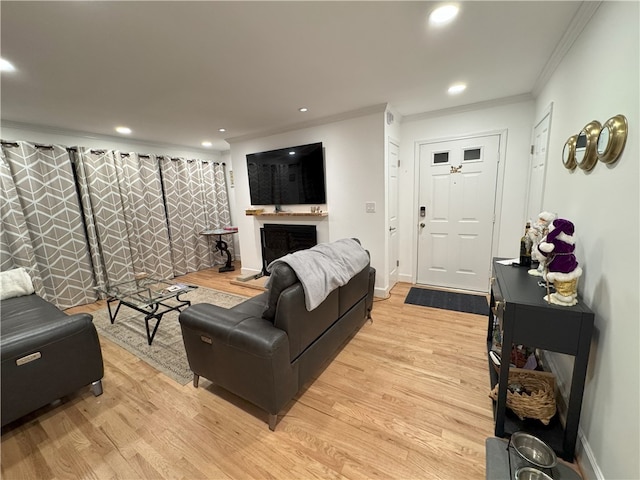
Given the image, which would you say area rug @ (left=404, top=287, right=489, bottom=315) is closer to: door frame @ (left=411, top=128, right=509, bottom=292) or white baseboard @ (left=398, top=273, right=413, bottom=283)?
white baseboard @ (left=398, top=273, right=413, bottom=283)

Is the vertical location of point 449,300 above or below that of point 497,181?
below

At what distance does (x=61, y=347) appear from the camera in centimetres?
167

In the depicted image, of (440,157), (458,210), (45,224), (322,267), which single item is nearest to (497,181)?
(458,210)

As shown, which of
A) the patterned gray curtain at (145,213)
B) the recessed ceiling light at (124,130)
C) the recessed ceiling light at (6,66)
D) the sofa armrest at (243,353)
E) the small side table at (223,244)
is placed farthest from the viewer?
the small side table at (223,244)

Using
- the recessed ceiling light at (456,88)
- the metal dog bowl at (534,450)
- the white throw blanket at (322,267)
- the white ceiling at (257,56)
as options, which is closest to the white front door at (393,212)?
the white ceiling at (257,56)

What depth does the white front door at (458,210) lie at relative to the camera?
3.19 meters

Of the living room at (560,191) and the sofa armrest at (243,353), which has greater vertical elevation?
the living room at (560,191)

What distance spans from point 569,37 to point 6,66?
3.90 m

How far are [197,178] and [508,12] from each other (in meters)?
4.92

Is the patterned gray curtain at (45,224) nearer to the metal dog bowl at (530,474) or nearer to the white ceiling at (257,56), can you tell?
the white ceiling at (257,56)

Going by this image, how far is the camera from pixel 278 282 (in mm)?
1567

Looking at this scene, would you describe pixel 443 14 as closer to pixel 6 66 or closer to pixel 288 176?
pixel 288 176

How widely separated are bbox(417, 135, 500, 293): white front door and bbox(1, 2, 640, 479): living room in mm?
117

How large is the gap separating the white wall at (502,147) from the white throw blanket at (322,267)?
1921 millimetres
